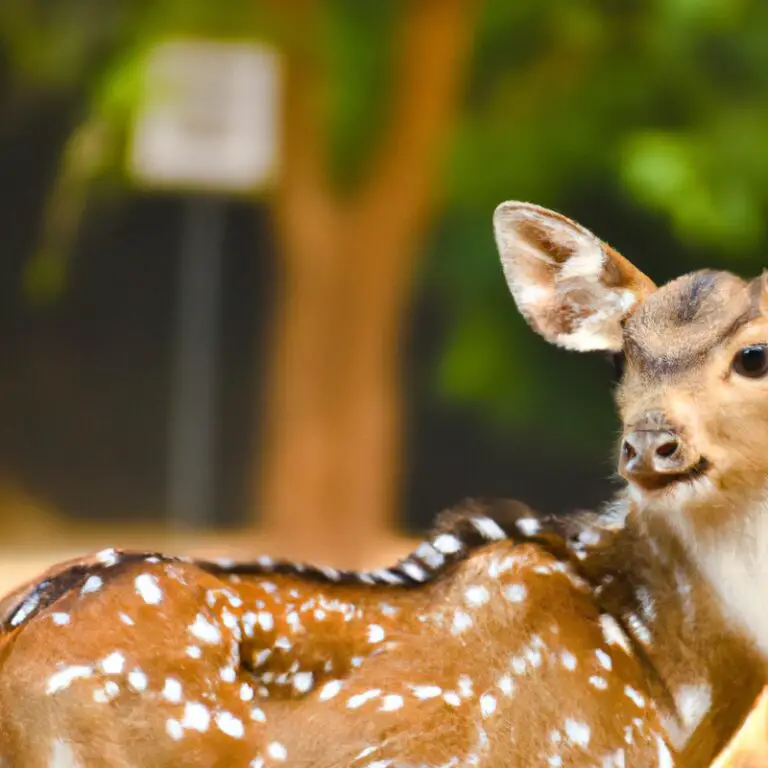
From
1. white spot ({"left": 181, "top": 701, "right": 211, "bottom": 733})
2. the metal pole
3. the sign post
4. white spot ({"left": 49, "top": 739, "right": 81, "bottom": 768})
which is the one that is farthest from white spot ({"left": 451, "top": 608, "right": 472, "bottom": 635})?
the metal pole

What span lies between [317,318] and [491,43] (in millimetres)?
1283

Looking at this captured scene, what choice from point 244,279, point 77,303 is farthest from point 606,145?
point 77,303

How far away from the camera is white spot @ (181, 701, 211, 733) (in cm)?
118

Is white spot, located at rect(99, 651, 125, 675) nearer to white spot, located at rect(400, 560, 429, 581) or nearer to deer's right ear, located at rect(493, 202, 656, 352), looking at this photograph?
white spot, located at rect(400, 560, 429, 581)

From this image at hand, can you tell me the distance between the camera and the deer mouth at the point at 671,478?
1246 mm

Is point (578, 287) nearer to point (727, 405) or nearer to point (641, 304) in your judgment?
point (641, 304)

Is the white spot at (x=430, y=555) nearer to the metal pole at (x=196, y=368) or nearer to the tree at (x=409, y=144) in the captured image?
the tree at (x=409, y=144)

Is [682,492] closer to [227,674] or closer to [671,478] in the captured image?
[671,478]

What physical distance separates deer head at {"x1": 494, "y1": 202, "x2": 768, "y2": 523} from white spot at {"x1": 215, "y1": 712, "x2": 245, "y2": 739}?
39 cm

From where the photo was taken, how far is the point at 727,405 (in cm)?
128

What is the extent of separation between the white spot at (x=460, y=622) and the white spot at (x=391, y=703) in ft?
0.30

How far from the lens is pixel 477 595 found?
4.37ft

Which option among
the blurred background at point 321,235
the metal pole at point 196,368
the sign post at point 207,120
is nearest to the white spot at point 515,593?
the blurred background at point 321,235

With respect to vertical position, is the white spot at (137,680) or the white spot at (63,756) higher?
the white spot at (137,680)
